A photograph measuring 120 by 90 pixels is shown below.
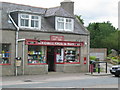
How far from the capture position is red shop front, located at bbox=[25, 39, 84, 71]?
27.6 meters

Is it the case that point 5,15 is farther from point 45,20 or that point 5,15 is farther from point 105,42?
point 105,42

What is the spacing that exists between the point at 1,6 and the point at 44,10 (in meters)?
5.27

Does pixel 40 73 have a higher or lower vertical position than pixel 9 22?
lower

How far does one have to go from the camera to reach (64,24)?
2989 centimetres

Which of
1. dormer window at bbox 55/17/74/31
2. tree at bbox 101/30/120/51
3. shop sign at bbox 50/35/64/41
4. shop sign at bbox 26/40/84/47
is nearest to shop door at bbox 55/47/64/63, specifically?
shop sign at bbox 26/40/84/47

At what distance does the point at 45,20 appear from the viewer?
99.1 ft

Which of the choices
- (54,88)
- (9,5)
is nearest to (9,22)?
(9,5)

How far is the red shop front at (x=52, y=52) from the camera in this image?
27.6 m

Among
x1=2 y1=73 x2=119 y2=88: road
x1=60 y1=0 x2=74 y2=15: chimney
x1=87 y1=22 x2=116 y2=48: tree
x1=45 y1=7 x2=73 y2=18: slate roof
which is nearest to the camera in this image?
x1=2 y1=73 x2=119 y2=88: road

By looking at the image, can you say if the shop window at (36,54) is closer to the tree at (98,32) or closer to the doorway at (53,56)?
the doorway at (53,56)

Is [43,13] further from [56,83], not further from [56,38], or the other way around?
[56,83]

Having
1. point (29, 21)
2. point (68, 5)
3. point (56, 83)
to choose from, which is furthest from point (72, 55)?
point (56, 83)

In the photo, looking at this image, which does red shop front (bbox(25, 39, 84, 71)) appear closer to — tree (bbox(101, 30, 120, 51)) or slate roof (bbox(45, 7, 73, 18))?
slate roof (bbox(45, 7, 73, 18))

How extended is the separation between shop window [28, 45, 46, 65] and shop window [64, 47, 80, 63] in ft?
9.21
